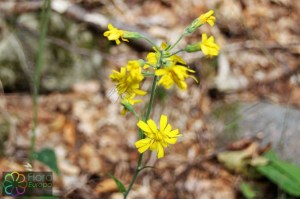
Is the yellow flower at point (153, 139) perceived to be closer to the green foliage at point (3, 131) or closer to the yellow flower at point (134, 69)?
the yellow flower at point (134, 69)

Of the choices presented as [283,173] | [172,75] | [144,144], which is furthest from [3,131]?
[283,173]

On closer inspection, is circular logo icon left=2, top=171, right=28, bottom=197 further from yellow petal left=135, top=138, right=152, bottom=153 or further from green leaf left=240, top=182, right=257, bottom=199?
green leaf left=240, top=182, right=257, bottom=199

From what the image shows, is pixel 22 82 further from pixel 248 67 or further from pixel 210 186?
pixel 248 67

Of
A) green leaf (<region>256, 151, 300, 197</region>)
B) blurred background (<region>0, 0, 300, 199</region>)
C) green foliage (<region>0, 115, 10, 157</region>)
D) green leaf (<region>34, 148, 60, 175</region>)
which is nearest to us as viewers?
green leaf (<region>34, 148, 60, 175</region>)

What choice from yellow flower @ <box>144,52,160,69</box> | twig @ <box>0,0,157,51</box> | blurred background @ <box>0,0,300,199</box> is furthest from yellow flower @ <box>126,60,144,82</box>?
twig @ <box>0,0,157,51</box>

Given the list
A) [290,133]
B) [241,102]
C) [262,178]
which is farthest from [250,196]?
[241,102]

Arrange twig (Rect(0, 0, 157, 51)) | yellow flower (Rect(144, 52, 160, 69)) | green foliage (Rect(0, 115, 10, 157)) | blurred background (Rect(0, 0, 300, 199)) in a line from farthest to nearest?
twig (Rect(0, 0, 157, 51)) → blurred background (Rect(0, 0, 300, 199)) → green foliage (Rect(0, 115, 10, 157)) → yellow flower (Rect(144, 52, 160, 69))

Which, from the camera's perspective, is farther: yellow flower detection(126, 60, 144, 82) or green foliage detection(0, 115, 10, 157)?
green foliage detection(0, 115, 10, 157)
